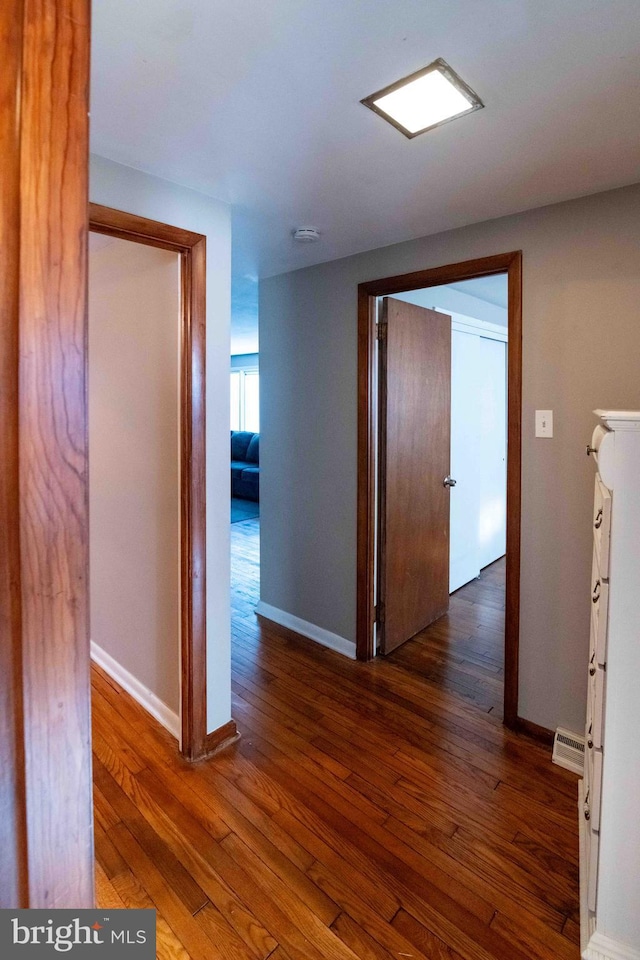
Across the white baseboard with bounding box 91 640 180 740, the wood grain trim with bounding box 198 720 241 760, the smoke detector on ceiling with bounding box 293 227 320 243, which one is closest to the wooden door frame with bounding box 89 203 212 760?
the wood grain trim with bounding box 198 720 241 760

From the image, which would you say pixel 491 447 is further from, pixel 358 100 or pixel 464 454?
pixel 358 100

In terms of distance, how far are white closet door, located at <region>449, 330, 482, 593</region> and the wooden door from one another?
0.90 feet

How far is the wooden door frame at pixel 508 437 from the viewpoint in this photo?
218 cm

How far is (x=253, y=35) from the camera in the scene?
1.11m

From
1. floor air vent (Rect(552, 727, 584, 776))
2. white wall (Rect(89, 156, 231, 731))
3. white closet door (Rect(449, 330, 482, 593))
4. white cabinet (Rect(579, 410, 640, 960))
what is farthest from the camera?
white closet door (Rect(449, 330, 482, 593))

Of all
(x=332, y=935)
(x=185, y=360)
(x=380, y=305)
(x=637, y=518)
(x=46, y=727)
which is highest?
(x=380, y=305)

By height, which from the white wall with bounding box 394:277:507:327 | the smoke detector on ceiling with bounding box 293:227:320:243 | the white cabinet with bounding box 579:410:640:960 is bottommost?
the white cabinet with bounding box 579:410:640:960

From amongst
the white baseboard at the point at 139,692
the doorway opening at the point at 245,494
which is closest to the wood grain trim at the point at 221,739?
the white baseboard at the point at 139,692

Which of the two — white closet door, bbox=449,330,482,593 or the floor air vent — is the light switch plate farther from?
white closet door, bbox=449,330,482,593

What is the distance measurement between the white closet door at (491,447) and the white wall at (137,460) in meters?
2.68

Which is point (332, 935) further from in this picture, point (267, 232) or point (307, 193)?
point (267, 232)

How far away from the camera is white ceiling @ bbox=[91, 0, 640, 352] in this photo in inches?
42.2

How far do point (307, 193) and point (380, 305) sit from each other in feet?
3.16

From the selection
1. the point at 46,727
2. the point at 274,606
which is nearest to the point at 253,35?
the point at 46,727
